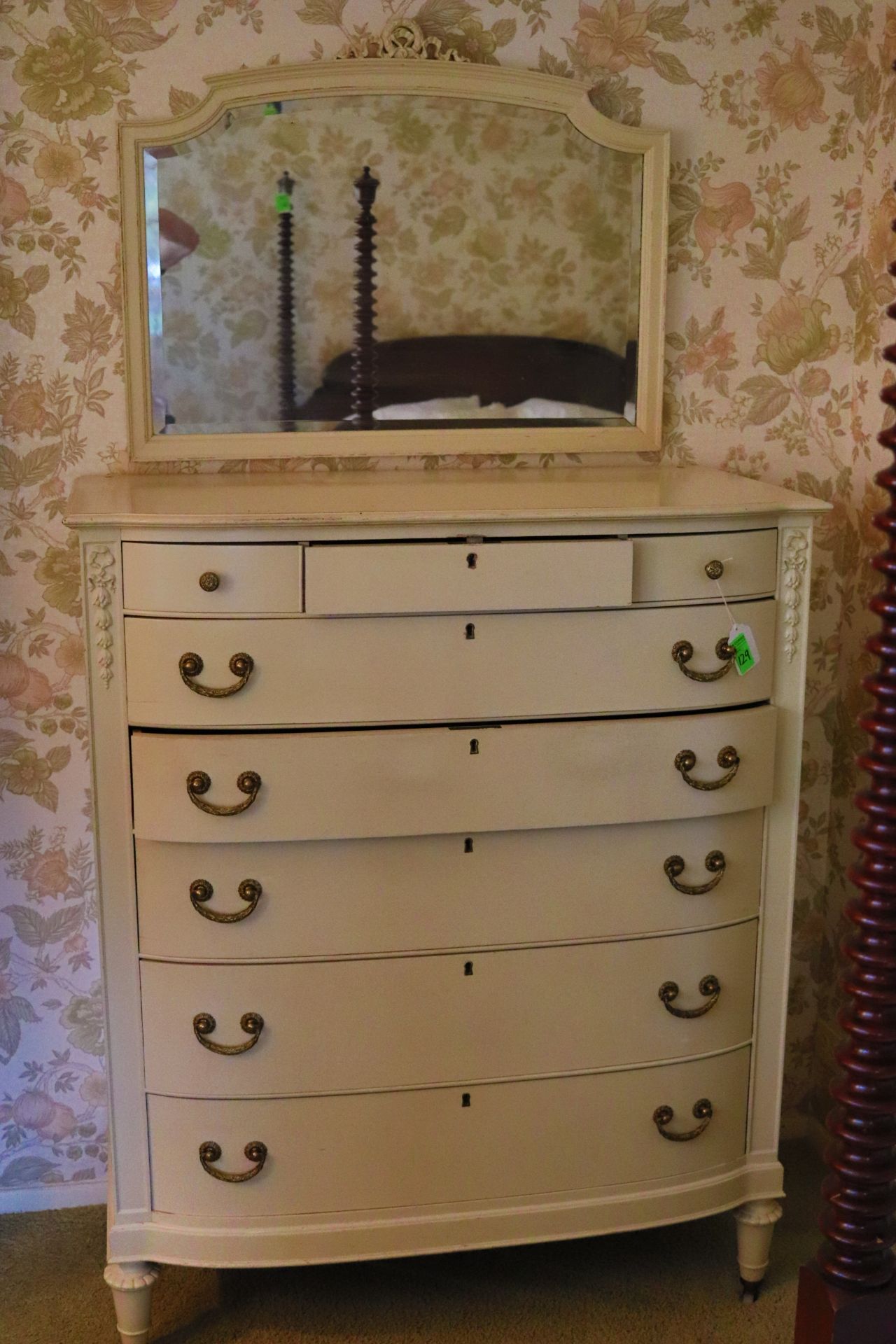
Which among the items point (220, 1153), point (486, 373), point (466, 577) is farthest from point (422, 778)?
point (486, 373)

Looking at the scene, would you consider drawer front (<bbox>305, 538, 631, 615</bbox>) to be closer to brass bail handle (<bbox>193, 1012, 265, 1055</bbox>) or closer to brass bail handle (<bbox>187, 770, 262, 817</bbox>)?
brass bail handle (<bbox>187, 770, 262, 817</bbox>)

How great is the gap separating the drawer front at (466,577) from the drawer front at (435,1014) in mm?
503

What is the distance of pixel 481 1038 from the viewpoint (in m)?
1.87

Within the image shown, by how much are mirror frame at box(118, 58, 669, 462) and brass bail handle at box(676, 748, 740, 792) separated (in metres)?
0.65

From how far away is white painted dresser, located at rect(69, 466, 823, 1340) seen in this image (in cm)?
172

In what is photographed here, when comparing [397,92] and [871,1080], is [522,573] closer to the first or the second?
[871,1080]

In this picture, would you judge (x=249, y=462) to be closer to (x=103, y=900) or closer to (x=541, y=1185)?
(x=103, y=900)

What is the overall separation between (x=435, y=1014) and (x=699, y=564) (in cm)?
73

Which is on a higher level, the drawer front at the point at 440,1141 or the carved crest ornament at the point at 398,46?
the carved crest ornament at the point at 398,46

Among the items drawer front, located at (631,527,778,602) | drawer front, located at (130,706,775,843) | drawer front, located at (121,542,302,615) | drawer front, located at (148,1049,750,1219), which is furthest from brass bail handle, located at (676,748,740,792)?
drawer front, located at (121,542,302,615)

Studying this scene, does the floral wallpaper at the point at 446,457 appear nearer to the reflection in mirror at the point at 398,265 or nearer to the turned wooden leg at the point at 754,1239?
the reflection in mirror at the point at 398,265

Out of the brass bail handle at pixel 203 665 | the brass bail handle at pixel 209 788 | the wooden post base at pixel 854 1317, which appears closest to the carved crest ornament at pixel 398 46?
the brass bail handle at pixel 203 665

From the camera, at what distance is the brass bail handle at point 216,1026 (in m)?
1.80

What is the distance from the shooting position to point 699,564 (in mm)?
1801
